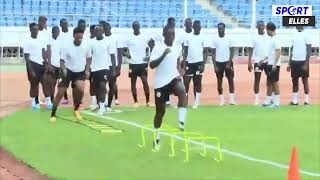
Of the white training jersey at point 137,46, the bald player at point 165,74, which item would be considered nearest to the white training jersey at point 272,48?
the white training jersey at point 137,46

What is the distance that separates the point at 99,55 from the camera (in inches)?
619

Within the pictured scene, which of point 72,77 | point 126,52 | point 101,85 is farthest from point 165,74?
point 126,52

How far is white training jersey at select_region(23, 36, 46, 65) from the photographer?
17109 millimetres

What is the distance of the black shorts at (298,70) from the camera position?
18.0 meters

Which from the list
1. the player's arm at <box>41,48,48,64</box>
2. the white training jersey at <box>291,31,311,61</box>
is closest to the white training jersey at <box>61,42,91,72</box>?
the player's arm at <box>41,48,48,64</box>

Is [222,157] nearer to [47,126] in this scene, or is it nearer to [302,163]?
[302,163]

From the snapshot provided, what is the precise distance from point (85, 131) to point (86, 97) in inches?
313

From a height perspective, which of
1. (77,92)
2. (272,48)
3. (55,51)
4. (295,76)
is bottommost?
(77,92)

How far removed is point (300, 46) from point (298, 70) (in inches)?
25.0

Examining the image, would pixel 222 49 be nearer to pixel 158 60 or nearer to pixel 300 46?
pixel 300 46

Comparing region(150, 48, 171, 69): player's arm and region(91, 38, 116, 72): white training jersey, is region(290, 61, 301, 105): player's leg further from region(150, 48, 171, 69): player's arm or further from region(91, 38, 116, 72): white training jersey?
region(150, 48, 171, 69): player's arm

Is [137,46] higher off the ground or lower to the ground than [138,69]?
higher

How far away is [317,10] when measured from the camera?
137ft

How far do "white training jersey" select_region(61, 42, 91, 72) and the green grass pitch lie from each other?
3.94ft
